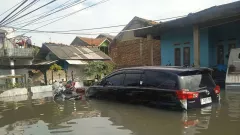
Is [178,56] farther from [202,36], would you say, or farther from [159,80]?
[159,80]

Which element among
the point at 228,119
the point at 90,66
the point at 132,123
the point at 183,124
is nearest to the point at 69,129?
the point at 132,123

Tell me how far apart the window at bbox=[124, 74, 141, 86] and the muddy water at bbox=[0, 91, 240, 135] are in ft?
2.36

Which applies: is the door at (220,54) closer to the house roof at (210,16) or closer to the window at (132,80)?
the house roof at (210,16)

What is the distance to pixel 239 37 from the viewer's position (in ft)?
49.8

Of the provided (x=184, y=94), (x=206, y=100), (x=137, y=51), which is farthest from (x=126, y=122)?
(x=137, y=51)

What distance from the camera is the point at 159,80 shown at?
6.88 meters

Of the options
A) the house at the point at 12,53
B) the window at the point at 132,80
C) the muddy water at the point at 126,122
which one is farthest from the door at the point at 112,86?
the house at the point at 12,53

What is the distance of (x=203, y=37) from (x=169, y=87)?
1077cm

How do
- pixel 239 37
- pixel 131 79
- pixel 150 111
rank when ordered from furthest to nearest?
pixel 239 37 < pixel 131 79 < pixel 150 111

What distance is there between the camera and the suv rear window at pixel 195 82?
6.36 meters

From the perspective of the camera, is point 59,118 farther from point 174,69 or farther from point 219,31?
point 219,31

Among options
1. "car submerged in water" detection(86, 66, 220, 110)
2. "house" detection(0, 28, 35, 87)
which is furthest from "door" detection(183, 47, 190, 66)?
"house" detection(0, 28, 35, 87)

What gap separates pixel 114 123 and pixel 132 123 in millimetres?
484

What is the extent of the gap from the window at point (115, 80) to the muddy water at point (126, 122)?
75 cm
